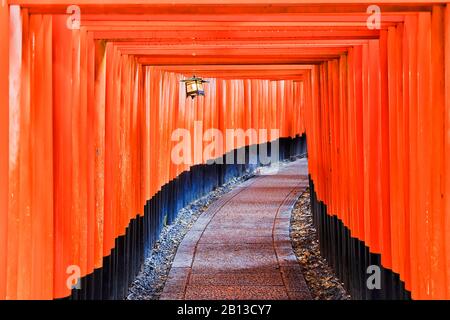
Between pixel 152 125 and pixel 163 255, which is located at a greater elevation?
pixel 152 125

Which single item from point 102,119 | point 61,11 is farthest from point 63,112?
point 102,119

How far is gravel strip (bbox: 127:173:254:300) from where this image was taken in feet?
31.8

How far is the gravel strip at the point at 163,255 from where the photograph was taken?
9.70 meters

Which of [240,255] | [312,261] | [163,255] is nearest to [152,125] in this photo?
[163,255]

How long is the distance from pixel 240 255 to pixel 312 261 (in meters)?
1.16

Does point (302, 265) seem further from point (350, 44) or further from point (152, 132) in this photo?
point (350, 44)

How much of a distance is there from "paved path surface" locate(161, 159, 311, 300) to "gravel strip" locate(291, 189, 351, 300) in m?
0.14

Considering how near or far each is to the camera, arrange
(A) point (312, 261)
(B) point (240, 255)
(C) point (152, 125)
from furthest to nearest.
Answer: (C) point (152, 125)
(B) point (240, 255)
(A) point (312, 261)

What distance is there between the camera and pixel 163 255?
1205 centimetres

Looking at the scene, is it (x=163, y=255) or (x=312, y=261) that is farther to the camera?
(x=163, y=255)

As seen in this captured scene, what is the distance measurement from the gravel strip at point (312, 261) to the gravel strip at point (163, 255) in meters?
2.03

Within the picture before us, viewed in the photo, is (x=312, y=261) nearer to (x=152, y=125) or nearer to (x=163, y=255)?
(x=163, y=255)

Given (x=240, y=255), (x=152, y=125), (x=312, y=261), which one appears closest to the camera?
(x=312, y=261)

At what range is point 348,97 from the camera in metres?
8.80
